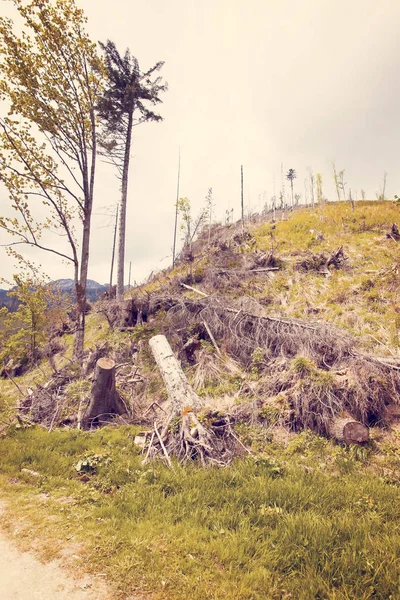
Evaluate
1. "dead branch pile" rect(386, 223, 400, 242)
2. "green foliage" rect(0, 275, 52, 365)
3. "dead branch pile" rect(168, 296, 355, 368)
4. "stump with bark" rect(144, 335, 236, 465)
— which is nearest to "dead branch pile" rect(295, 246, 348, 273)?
"dead branch pile" rect(386, 223, 400, 242)

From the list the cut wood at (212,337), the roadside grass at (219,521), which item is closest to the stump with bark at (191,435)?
the roadside grass at (219,521)

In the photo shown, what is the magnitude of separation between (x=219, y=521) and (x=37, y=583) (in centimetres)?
180

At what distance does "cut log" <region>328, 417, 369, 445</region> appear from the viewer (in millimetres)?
5039

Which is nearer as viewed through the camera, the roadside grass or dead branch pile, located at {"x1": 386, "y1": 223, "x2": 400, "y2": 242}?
the roadside grass

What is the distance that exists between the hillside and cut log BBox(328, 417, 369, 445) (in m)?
0.12

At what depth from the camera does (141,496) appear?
3.60 metres

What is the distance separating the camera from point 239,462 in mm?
4379

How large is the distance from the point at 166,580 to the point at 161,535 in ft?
1.67

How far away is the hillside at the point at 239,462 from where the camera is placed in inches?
99.3

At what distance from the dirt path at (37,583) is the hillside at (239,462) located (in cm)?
17

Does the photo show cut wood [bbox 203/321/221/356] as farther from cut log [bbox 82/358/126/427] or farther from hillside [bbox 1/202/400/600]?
cut log [bbox 82/358/126/427]

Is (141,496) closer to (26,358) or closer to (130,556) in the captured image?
(130,556)

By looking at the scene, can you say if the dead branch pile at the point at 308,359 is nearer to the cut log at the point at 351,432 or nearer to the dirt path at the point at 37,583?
the cut log at the point at 351,432

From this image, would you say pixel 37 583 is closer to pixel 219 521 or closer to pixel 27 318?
pixel 219 521
